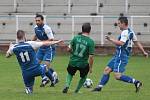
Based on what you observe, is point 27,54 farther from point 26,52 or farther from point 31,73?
point 31,73

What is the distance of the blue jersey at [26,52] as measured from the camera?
504 inches

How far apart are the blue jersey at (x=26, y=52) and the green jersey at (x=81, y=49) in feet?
2.76

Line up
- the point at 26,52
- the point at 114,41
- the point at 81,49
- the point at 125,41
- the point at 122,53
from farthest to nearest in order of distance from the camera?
1. the point at 122,53
2. the point at 125,41
3. the point at 114,41
4. the point at 81,49
5. the point at 26,52

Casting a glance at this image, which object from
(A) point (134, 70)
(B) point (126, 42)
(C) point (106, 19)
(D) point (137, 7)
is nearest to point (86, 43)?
(B) point (126, 42)

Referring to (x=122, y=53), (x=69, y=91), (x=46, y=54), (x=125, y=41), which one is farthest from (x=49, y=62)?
(x=125, y=41)

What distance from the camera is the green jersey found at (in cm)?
1288

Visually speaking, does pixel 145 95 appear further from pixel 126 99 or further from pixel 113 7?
pixel 113 7

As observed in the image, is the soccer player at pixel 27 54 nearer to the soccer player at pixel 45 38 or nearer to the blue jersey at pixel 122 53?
the blue jersey at pixel 122 53

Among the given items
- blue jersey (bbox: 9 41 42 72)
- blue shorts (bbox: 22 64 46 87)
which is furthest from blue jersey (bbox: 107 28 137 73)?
blue jersey (bbox: 9 41 42 72)

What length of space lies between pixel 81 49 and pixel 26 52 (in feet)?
4.19

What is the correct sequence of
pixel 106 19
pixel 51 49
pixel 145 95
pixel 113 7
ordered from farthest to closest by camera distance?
pixel 113 7 → pixel 106 19 → pixel 51 49 → pixel 145 95

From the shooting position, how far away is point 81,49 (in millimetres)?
12891

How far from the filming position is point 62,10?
35094mm

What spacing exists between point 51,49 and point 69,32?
55.3 ft
